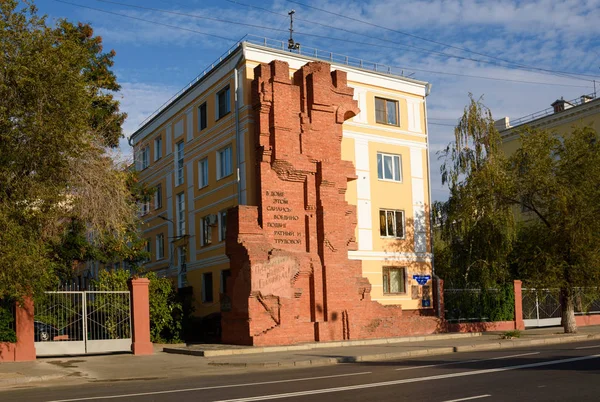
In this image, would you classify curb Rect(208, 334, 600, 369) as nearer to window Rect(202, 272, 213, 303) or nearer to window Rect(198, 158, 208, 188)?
window Rect(202, 272, 213, 303)

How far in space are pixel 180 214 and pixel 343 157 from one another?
10.9 metres

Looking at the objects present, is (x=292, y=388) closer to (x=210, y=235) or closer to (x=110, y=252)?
(x=110, y=252)

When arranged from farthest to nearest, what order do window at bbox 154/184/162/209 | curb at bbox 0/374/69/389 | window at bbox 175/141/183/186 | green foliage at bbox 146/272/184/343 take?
window at bbox 154/184/162/209 < window at bbox 175/141/183/186 < green foliage at bbox 146/272/184/343 < curb at bbox 0/374/69/389

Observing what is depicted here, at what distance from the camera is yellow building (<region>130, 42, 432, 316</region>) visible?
32125 millimetres

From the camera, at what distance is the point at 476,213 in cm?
3266

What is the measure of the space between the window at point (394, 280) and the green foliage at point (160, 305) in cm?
1178

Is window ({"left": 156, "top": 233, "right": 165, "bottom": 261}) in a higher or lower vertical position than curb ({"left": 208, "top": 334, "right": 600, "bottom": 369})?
higher

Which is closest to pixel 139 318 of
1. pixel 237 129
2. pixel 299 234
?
pixel 299 234

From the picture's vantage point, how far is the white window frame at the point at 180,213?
126 ft

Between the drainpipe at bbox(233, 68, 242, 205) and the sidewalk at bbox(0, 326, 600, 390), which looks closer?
the sidewalk at bbox(0, 326, 600, 390)

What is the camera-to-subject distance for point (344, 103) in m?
28.3

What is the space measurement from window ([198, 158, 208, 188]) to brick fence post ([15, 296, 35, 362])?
1561 centimetres

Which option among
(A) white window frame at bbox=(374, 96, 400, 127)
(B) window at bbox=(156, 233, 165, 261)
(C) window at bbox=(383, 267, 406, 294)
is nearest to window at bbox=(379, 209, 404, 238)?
(C) window at bbox=(383, 267, 406, 294)

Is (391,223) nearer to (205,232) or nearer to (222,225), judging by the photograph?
(222,225)
